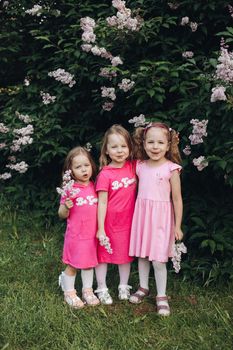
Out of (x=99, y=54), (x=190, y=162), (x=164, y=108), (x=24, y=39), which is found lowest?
(x=190, y=162)

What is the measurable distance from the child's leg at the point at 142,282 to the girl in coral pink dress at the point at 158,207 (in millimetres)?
132

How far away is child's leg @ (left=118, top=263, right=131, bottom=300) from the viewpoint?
404 cm

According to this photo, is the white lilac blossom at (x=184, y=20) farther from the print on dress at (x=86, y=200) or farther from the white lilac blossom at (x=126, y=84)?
the print on dress at (x=86, y=200)

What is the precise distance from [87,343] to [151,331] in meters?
0.47

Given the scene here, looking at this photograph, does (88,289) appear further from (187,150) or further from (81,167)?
(187,150)

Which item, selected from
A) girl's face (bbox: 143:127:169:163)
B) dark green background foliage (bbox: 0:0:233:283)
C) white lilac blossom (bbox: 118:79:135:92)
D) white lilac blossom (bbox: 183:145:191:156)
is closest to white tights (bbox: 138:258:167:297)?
dark green background foliage (bbox: 0:0:233:283)

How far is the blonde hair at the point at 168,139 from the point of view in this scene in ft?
12.7

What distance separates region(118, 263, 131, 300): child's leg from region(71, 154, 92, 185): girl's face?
2.52ft

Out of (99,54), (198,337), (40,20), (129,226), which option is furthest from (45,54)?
(198,337)

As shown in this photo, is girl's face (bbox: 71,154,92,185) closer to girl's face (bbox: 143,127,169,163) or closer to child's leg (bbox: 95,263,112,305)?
girl's face (bbox: 143,127,169,163)

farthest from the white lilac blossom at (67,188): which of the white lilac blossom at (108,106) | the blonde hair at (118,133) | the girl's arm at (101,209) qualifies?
the white lilac blossom at (108,106)

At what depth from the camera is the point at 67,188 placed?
3.74 m

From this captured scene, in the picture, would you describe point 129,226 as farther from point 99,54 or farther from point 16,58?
point 16,58

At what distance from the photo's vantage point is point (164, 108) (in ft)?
16.3
